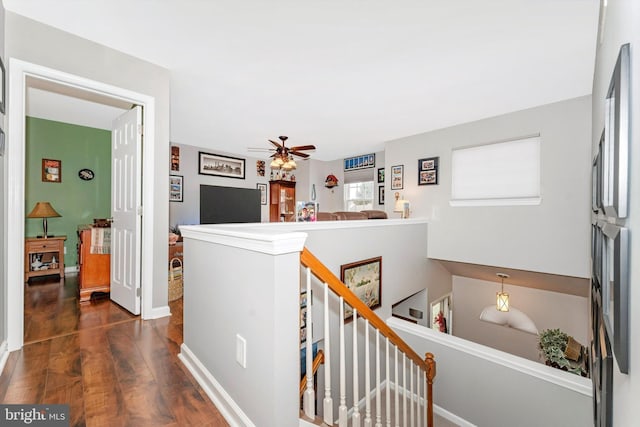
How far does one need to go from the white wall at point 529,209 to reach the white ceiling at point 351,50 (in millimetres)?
315

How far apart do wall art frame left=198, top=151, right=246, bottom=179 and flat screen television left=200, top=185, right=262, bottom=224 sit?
86 centimetres

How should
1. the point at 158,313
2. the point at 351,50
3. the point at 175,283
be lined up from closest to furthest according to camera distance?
the point at 351,50, the point at 158,313, the point at 175,283

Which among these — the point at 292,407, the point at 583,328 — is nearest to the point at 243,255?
the point at 292,407

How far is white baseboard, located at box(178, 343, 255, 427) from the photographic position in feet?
4.52

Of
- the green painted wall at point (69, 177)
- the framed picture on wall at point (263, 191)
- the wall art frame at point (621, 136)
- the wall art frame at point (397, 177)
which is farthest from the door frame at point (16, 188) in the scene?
the framed picture on wall at point (263, 191)

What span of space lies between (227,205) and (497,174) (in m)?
4.69

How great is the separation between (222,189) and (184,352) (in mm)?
3951

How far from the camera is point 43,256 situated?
3.99m

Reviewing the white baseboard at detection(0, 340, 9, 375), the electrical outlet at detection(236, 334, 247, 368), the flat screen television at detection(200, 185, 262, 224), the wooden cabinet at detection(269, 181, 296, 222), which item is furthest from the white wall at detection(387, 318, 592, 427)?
the wooden cabinet at detection(269, 181, 296, 222)

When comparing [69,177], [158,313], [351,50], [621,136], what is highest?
[351,50]

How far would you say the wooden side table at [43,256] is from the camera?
378cm

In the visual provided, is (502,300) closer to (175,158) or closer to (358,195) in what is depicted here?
(358,195)

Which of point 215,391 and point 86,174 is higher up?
point 86,174

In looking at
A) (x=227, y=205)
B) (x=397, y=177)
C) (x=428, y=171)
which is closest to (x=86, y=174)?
(x=227, y=205)
